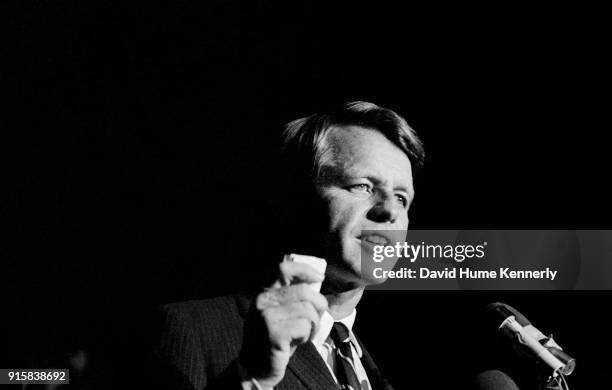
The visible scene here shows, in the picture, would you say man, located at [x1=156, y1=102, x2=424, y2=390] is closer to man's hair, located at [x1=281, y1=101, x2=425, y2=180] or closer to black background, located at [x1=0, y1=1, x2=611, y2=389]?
man's hair, located at [x1=281, y1=101, x2=425, y2=180]

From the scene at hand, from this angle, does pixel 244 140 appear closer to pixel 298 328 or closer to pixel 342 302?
pixel 342 302

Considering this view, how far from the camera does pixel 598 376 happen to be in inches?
100

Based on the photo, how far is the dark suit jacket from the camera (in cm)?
182

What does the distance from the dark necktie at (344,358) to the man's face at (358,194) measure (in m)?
0.15

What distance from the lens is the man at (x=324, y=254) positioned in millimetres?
1335

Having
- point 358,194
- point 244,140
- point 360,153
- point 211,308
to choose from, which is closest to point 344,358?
point 211,308

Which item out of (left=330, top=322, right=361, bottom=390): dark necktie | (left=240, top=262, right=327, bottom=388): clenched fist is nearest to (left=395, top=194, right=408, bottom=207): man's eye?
(left=330, top=322, right=361, bottom=390): dark necktie

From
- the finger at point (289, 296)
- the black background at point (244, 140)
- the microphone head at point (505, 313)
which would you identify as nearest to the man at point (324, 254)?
the finger at point (289, 296)

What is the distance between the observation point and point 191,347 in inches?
74.4

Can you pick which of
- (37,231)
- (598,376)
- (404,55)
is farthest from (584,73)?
(37,231)

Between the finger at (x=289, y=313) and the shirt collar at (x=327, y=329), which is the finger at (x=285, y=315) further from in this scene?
the shirt collar at (x=327, y=329)

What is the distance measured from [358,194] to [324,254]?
25cm

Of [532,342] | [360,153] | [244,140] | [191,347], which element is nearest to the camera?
[532,342]

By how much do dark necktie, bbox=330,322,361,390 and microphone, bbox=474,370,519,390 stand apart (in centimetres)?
39
